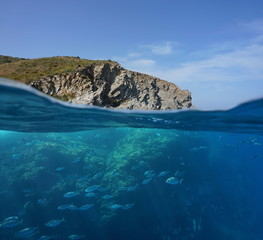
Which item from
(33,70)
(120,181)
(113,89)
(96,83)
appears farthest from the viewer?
(113,89)

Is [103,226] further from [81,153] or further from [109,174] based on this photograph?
[81,153]

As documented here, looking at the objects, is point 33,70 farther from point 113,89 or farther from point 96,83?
point 113,89

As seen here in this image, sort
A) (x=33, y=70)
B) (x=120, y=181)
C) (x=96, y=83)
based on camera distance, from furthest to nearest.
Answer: (x=96, y=83), (x=33, y=70), (x=120, y=181)

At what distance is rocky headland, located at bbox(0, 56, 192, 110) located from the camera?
95.9 feet

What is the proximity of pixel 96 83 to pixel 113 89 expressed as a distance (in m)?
3.49

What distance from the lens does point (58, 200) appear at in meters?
22.4

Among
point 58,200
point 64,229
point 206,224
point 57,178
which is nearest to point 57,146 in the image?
point 57,178

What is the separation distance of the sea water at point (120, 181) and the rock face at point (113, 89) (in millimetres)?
5828

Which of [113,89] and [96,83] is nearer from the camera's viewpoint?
[96,83]

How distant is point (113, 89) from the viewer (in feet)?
125

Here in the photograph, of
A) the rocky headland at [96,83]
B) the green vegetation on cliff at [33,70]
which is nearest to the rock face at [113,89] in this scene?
the rocky headland at [96,83]

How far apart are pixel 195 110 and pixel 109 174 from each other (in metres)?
12.6

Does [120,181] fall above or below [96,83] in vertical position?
below

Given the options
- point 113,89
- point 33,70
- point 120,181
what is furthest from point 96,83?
point 120,181
